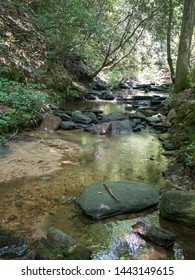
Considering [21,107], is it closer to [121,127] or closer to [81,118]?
[81,118]

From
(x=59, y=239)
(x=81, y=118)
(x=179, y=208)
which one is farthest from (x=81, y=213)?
(x=81, y=118)

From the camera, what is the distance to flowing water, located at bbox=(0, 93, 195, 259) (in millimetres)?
3039

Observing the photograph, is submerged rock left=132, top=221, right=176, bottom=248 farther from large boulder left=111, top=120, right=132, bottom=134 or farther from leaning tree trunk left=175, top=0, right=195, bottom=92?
leaning tree trunk left=175, top=0, right=195, bottom=92

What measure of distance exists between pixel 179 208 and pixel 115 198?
79cm

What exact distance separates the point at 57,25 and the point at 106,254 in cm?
898

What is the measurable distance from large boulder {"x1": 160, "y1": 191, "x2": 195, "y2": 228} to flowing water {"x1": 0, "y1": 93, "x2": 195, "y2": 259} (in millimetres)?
82

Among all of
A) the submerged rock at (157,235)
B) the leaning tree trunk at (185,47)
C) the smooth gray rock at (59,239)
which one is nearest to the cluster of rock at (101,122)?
the leaning tree trunk at (185,47)

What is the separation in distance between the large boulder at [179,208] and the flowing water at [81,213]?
8 cm

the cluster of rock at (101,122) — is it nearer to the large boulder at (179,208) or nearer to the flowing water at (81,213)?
the flowing water at (81,213)

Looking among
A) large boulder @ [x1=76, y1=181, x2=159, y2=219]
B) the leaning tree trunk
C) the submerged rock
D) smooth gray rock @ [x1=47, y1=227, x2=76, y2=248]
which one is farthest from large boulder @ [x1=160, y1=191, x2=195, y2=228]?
the leaning tree trunk

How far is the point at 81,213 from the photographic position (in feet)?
12.0

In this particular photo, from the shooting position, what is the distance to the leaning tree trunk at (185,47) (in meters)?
10.1
